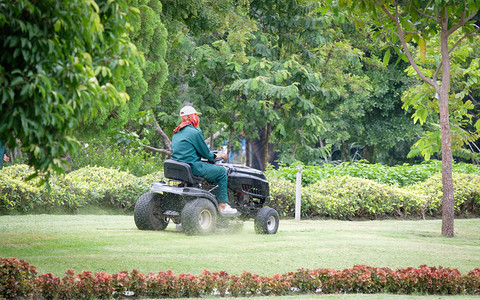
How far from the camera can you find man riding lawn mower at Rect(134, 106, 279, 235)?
895 cm

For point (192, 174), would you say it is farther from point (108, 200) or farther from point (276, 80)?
point (276, 80)

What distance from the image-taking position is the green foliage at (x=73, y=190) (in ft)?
39.1

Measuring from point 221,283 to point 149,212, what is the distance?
12.5 feet

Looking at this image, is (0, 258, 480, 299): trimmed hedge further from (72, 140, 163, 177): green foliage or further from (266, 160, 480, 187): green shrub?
(72, 140, 163, 177): green foliage

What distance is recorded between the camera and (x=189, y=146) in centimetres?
906

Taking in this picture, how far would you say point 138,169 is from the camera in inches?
642

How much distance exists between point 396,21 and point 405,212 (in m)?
5.59

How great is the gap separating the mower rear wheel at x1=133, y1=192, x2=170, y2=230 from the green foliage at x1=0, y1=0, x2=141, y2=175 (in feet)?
15.9

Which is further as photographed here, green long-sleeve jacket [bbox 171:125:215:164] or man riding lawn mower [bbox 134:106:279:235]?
green long-sleeve jacket [bbox 171:125:215:164]

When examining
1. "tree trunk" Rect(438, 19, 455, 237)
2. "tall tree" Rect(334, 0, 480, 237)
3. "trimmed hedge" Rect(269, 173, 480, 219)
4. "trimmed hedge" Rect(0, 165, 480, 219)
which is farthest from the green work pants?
"trimmed hedge" Rect(269, 173, 480, 219)

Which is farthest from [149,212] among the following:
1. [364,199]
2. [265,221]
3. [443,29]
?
[364,199]

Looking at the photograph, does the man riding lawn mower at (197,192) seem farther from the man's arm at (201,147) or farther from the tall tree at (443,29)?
the tall tree at (443,29)

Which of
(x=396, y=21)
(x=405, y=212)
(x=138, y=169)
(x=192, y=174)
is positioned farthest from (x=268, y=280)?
(x=138, y=169)

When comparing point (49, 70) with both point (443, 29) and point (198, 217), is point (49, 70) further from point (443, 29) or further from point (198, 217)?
point (443, 29)
